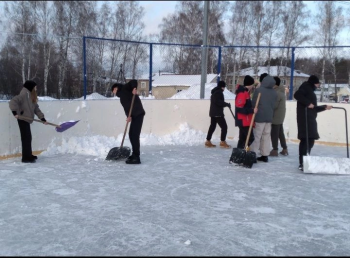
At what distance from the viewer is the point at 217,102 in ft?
23.2

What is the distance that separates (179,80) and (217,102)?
2083 millimetres

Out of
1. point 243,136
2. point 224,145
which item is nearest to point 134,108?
point 243,136

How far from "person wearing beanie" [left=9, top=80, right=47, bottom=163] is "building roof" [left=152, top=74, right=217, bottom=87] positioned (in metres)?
3.12

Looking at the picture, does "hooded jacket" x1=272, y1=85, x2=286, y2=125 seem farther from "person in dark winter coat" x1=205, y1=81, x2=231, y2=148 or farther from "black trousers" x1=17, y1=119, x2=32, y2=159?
"black trousers" x1=17, y1=119, x2=32, y2=159

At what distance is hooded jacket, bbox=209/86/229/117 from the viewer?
278 inches

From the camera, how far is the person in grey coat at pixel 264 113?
5.64m

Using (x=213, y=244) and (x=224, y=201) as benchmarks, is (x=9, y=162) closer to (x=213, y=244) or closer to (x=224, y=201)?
(x=224, y=201)

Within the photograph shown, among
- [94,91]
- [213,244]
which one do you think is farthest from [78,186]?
[94,91]

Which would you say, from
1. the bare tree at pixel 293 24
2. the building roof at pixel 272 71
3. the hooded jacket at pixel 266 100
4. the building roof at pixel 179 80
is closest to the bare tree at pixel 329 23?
the bare tree at pixel 293 24

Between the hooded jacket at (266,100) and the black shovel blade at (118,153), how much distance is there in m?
2.23

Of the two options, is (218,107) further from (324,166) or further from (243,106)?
(324,166)

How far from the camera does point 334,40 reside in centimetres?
1541

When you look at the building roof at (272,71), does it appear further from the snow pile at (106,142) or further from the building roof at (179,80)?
the snow pile at (106,142)

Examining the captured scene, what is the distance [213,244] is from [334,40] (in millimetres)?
15142
